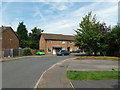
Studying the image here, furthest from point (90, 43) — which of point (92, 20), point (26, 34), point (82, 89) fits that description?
point (26, 34)

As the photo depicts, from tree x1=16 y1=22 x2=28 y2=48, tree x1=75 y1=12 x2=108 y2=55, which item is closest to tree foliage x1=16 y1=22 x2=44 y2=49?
tree x1=16 y1=22 x2=28 y2=48

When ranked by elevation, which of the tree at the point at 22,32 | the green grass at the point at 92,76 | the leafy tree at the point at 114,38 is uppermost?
the tree at the point at 22,32

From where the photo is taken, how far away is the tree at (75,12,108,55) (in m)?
25.1

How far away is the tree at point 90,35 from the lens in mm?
25141

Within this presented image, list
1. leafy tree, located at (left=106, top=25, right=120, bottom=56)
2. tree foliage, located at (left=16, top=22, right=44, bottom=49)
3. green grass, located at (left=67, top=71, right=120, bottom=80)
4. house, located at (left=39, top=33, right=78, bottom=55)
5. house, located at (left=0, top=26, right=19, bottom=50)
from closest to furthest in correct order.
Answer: green grass, located at (left=67, top=71, right=120, bottom=80)
leafy tree, located at (left=106, top=25, right=120, bottom=56)
house, located at (left=0, top=26, right=19, bottom=50)
house, located at (left=39, top=33, right=78, bottom=55)
tree foliage, located at (left=16, top=22, right=44, bottom=49)

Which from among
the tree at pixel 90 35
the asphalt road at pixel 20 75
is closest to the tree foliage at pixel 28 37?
the tree at pixel 90 35

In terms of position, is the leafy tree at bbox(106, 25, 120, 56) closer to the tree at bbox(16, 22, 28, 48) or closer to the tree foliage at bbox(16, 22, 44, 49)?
the tree foliage at bbox(16, 22, 44, 49)

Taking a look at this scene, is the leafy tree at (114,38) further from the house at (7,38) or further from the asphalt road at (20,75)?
the house at (7,38)

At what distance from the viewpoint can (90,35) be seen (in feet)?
82.5

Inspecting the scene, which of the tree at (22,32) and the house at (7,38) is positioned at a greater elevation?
the tree at (22,32)

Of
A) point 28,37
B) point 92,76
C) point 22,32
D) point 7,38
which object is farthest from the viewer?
point 28,37

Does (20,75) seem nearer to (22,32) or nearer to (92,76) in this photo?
(92,76)

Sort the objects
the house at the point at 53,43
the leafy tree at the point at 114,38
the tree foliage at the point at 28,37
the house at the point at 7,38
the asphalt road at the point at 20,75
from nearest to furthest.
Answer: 1. the asphalt road at the point at 20,75
2. the leafy tree at the point at 114,38
3. the house at the point at 7,38
4. the house at the point at 53,43
5. the tree foliage at the point at 28,37

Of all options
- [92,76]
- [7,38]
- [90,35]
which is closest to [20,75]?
[92,76]
